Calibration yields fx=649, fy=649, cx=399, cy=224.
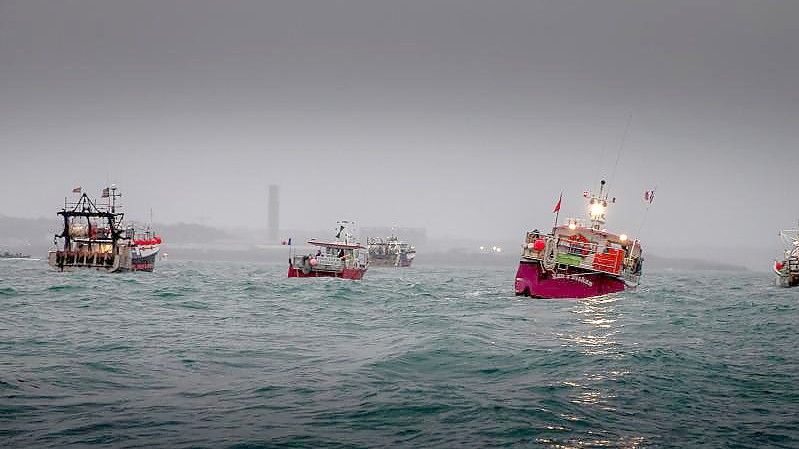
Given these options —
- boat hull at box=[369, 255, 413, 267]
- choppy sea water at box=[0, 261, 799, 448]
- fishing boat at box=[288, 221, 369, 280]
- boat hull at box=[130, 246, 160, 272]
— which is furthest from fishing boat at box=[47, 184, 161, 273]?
boat hull at box=[369, 255, 413, 267]

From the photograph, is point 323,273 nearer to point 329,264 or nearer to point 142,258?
point 329,264

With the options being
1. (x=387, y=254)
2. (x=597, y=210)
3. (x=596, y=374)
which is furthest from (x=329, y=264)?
(x=387, y=254)

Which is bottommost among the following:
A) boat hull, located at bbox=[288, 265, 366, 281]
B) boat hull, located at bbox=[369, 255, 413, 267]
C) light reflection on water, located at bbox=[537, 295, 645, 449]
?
boat hull, located at bbox=[369, 255, 413, 267]

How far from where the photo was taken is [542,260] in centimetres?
5406

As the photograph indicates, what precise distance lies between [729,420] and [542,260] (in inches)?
1504

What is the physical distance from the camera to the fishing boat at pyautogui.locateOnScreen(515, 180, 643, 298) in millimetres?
53562

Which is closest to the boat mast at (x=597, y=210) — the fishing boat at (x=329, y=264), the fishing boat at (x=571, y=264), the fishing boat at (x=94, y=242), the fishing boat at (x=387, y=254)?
the fishing boat at (x=571, y=264)

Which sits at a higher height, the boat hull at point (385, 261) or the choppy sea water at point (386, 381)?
the choppy sea water at point (386, 381)

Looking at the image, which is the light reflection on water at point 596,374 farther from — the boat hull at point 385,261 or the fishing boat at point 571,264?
the boat hull at point 385,261

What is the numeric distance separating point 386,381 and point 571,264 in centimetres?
3671

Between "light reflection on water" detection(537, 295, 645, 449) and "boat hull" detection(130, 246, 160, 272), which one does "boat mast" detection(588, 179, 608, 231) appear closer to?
"light reflection on water" detection(537, 295, 645, 449)

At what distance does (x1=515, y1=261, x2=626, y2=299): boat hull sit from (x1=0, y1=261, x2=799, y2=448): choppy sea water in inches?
562

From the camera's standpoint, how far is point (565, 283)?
53531 millimetres

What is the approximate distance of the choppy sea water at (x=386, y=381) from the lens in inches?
567
